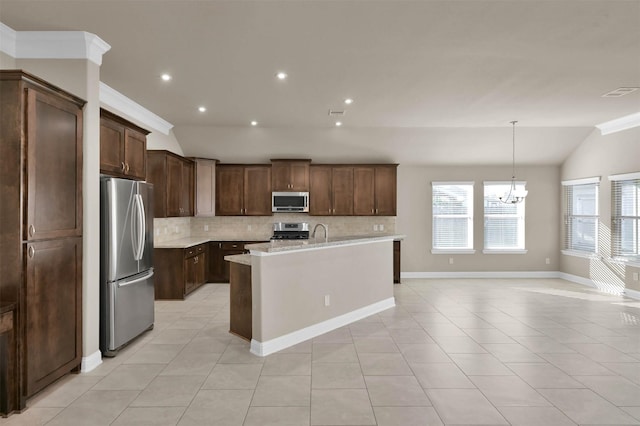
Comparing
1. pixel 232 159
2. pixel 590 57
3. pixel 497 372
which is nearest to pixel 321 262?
pixel 497 372

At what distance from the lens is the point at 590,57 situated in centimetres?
377

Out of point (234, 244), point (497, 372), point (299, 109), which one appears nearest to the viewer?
point (497, 372)

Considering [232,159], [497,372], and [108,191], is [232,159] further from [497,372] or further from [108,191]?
[497,372]

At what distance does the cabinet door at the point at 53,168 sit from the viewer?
2.73m

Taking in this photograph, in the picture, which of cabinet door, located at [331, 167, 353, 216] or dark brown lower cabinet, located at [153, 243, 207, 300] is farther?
cabinet door, located at [331, 167, 353, 216]

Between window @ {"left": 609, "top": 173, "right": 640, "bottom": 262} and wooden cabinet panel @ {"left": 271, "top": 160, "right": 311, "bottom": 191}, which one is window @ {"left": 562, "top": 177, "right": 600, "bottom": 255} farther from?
wooden cabinet panel @ {"left": 271, "top": 160, "right": 311, "bottom": 191}

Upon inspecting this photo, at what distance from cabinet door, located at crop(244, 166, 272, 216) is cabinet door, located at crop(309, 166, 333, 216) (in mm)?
897

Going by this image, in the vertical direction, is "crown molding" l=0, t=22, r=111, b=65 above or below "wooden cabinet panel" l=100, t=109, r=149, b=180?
above

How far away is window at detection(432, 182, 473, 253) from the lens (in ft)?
27.3

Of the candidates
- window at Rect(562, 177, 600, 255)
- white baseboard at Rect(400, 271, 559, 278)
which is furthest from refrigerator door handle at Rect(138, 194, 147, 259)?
window at Rect(562, 177, 600, 255)

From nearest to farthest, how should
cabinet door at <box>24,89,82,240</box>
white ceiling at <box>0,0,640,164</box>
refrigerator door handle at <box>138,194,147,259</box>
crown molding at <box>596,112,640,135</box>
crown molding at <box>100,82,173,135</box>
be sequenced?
cabinet door at <box>24,89,82,240</box> < white ceiling at <box>0,0,640,164</box> < refrigerator door handle at <box>138,194,147,259</box> < crown molding at <box>100,82,173,135</box> < crown molding at <box>596,112,640,135</box>

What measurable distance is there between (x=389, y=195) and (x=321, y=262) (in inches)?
150

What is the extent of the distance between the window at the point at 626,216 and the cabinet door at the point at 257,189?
6430mm

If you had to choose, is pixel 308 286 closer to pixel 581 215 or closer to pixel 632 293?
pixel 632 293
